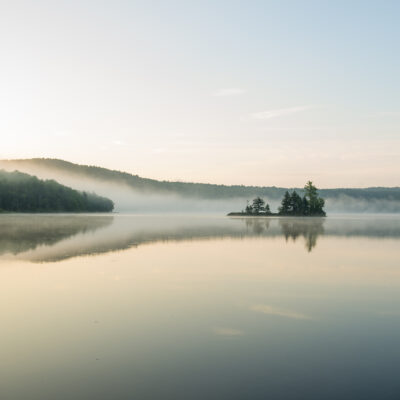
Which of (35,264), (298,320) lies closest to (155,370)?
(298,320)

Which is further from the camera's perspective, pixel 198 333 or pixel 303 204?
pixel 303 204

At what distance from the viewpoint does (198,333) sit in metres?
11.1

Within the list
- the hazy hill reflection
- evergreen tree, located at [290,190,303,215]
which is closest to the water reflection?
the hazy hill reflection

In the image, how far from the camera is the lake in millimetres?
7832

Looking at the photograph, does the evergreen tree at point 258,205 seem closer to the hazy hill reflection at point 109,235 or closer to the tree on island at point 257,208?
the tree on island at point 257,208

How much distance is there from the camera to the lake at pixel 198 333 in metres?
7.83

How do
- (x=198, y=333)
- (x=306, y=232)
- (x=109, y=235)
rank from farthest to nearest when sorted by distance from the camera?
1. (x=306, y=232)
2. (x=109, y=235)
3. (x=198, y=333)

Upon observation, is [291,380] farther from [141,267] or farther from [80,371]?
[141,267]

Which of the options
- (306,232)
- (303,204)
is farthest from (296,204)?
(306,232)

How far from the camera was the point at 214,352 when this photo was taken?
957 centimetres

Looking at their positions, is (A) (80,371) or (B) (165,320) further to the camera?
(B) (165,320)

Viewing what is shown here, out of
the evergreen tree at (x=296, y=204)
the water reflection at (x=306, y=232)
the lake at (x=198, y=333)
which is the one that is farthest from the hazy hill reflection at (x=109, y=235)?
the evergreen tree at (x=296, y=204)

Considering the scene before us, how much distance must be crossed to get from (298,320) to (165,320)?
159 inches

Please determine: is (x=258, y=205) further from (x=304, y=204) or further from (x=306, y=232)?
(x=306, y=232)
